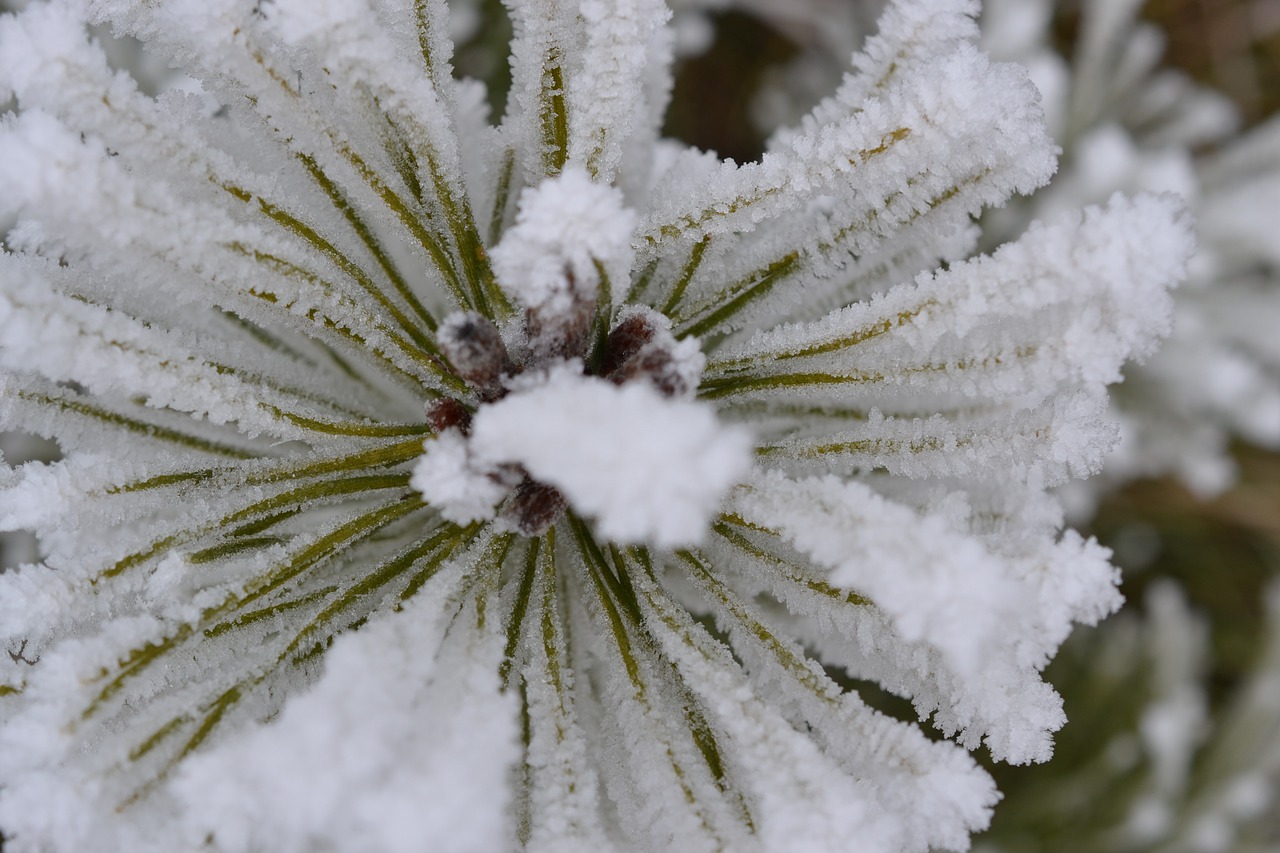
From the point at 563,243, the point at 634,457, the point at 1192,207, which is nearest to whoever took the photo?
the point at 634,457

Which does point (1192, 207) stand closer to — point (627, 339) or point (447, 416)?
point (627, 339)

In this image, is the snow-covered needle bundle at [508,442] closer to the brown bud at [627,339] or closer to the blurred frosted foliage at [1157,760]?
the brown bud at [627,339]

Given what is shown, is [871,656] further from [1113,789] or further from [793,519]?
[1113,789]

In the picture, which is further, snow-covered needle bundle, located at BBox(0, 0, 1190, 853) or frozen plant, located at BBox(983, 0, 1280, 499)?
frozen plant, located at BBox(983, 0, 1280, 499)

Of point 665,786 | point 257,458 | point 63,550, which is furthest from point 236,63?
point 665,786

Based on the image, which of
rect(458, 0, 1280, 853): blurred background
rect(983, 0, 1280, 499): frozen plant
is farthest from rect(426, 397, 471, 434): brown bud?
rect(983, 0, 1280, 499): frozen plant

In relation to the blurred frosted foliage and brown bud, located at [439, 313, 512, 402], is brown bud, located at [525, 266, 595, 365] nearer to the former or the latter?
brown bud, located at [439, 313, 512, 402]

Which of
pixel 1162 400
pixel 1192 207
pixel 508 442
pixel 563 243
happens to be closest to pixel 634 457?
pixel 508 442
